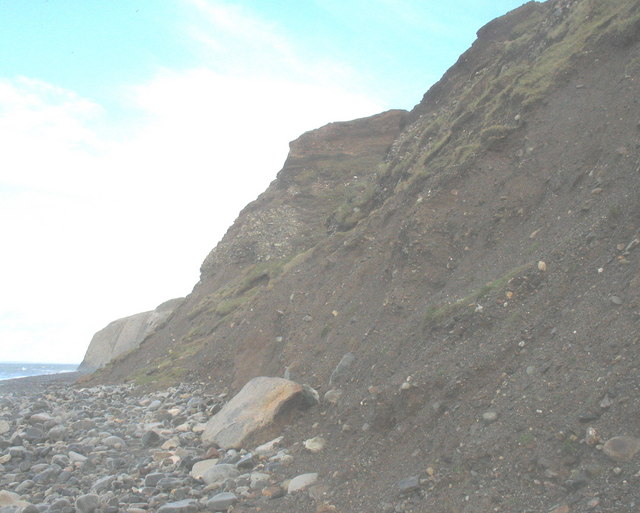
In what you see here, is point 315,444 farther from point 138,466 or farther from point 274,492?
point 138,466

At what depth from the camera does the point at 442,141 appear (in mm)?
19047

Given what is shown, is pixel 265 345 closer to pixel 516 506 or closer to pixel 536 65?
pixel 536 65

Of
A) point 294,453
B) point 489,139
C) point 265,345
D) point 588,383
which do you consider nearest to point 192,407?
point 265,345

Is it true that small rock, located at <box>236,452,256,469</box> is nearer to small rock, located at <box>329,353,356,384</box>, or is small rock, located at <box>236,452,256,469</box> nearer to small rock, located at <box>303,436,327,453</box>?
small rock, located at <box>303,436,327,453</box>

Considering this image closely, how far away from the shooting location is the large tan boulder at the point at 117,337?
51891mm

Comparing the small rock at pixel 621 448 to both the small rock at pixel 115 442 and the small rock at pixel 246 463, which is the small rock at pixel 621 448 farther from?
the small rock at pixel 115 442

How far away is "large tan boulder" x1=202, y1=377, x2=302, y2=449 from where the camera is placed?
11133mm

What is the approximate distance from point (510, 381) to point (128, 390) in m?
18.3

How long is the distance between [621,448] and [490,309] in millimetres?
3920

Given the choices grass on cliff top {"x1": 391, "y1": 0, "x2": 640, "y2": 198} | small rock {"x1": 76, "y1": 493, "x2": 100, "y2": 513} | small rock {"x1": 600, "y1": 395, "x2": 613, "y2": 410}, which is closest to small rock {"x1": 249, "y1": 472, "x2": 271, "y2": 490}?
small rock {"x1": 76, "y1": 493, "x2": 100, "y2": 513}

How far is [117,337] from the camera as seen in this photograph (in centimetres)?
5666

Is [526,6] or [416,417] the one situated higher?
[526,6]

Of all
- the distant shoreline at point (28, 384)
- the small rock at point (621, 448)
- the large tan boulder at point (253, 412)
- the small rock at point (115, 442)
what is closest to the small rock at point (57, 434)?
the small rock at point (115, 442)

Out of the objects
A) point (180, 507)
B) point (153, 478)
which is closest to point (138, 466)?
point (153, 478)
